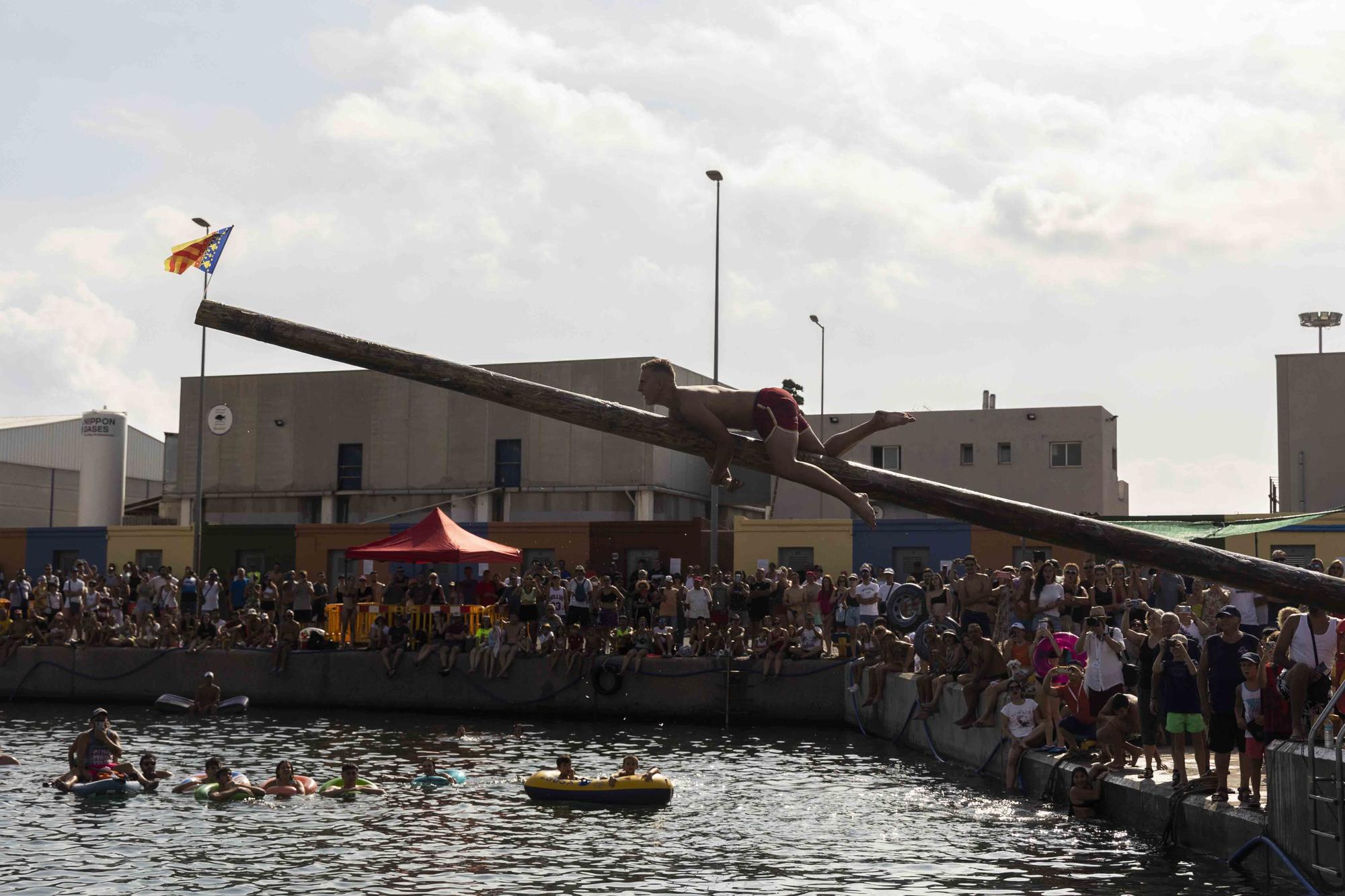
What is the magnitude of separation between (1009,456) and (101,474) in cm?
3420

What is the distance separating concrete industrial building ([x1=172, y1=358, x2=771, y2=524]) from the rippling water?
893 inches

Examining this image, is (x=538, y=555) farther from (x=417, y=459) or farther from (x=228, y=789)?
A: (x=228, y=789)

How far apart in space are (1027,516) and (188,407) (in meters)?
51.4

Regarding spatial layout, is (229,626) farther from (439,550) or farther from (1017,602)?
(1017,602)

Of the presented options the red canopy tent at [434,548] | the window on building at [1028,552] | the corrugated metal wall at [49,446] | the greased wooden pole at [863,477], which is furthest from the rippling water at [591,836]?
the corrugated metal wall at [49,446]

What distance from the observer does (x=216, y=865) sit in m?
16.1

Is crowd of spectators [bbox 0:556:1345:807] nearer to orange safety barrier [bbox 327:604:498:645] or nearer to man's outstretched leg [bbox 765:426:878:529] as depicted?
orange safety barrier [bbox 327:604:498:645]

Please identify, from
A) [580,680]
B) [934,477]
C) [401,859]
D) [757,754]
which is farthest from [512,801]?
[934,477]

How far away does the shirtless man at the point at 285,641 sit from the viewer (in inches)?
1288

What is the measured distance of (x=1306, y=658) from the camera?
40.5ft

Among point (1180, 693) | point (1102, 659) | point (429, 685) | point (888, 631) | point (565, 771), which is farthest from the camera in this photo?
point (429, 685)

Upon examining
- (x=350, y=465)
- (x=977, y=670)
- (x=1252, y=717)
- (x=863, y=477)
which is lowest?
(x=977, y=670)

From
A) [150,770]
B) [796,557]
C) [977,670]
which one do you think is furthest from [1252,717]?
[796,557]

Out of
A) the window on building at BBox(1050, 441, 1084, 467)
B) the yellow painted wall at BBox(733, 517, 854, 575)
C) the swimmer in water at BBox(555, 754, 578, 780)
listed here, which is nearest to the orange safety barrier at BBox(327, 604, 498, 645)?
the yellow painted wall at BBox(733, 517, 854, 575)
